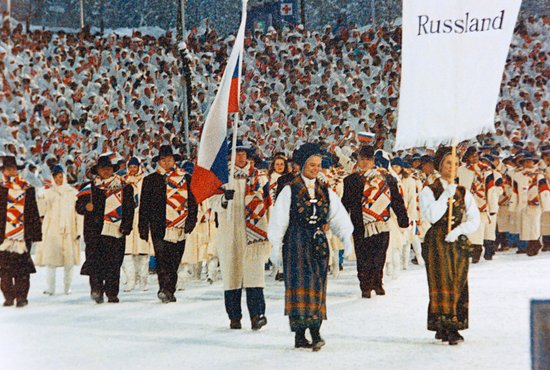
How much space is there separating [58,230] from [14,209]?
1.19m

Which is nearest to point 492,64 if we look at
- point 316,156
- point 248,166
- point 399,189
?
point 316,156

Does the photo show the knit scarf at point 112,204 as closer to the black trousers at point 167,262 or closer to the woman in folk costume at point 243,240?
the black trousers at point 167,262

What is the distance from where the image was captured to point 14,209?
884 cm

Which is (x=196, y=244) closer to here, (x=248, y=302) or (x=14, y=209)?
(x=14, y=209)

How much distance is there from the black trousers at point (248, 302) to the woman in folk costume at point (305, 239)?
2.95 ft

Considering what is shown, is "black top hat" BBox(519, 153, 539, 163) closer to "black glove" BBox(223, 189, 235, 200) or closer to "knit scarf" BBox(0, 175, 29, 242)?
"black glove" BBox(223, 189, 235, 200)

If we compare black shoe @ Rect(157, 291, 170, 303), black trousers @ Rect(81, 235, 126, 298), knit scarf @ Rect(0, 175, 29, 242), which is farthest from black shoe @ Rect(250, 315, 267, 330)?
knit scarf @ Rect(0, 175, 29, 242)

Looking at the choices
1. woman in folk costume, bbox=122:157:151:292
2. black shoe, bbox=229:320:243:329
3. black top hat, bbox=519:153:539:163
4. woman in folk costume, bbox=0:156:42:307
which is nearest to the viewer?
black shoe, bbox=229:320:243:329

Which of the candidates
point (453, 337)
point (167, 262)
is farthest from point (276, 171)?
point (453, 337)

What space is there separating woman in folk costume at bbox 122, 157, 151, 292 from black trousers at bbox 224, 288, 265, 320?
2.66m

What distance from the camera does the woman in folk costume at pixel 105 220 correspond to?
30.8 feet

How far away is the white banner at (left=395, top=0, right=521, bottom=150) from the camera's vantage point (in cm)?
673

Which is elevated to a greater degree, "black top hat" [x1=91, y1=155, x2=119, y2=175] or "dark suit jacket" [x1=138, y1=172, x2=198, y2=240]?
"black top hat" [x1=91, y1=155, x2=119, y2=175]

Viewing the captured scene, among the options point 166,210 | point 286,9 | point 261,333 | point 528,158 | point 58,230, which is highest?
point 286,9
